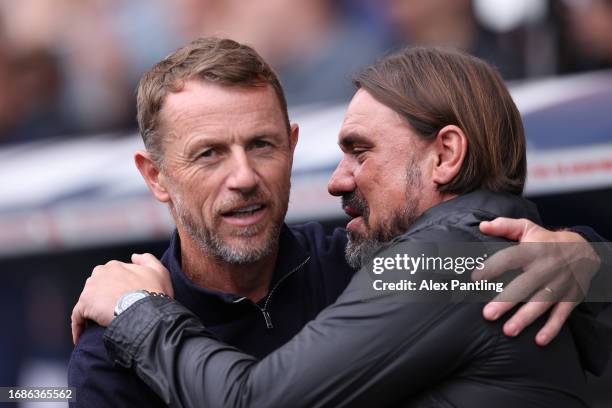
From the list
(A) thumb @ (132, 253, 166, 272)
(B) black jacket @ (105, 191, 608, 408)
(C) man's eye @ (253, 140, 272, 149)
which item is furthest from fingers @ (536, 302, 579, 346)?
(A) thumb @ (132, 253, 166, 272)

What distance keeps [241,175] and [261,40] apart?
1944mm

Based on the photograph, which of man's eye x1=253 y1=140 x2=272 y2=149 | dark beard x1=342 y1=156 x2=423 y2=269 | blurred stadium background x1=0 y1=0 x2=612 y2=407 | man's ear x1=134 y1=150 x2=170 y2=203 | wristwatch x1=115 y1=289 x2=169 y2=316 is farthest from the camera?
blurred stadium background x1=0 y1=0 x2=612 y2=407

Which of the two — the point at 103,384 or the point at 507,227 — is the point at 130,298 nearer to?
the point at 103,384

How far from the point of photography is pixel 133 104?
4465 mm

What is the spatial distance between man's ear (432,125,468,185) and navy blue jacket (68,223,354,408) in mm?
491

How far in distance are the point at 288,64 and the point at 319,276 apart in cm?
168

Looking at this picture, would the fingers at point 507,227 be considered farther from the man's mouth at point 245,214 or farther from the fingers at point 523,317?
the man's mouth at point 245,214

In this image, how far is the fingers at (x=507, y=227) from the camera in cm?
210

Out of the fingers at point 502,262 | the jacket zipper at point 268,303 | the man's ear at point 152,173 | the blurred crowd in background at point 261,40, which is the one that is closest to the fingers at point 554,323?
the fingers at point 502,262

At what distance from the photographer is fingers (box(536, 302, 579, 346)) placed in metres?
2.08

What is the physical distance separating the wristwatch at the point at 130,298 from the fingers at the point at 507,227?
0.71 m

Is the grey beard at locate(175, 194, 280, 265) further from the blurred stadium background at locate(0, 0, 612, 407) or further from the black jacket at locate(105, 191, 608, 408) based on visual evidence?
the blurred stadium background at locate(0, 0, 612, 407)

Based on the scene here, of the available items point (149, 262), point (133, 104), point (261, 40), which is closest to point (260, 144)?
point (149, 262)

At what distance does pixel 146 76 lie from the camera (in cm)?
258
